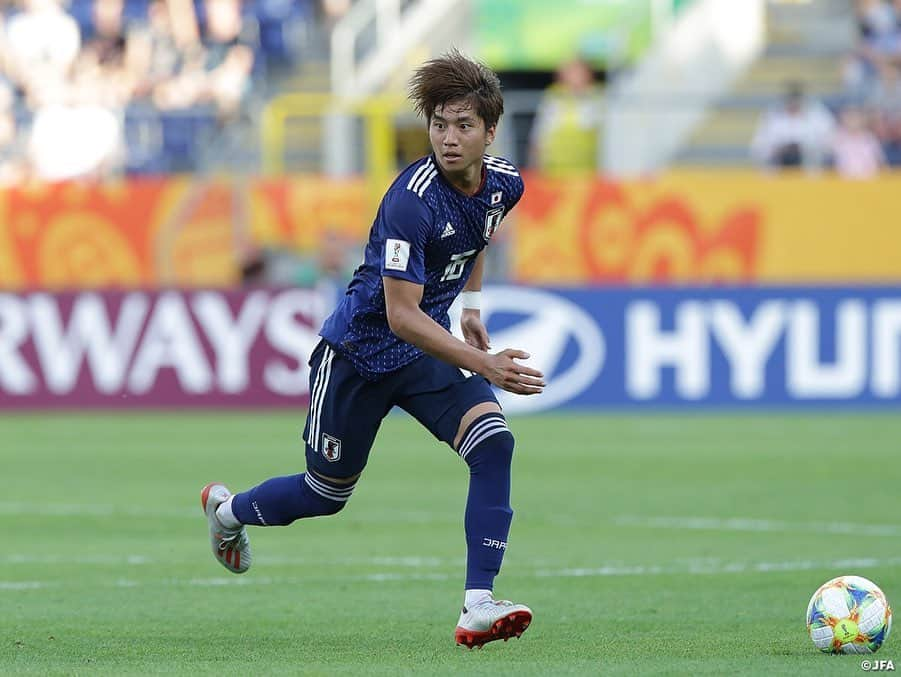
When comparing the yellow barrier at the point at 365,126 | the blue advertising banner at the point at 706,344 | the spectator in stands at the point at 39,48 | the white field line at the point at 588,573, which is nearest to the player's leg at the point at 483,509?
the white field line at the point at 588,573

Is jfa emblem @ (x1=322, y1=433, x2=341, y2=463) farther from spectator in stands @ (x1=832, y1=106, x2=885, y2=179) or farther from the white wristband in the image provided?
spectator in stands @ (x1=832, y1=106, x2=885, y2=179)

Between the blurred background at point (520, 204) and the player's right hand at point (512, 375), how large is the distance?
1219 cm

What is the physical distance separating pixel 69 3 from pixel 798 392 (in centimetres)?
1219

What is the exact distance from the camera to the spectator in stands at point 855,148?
73.0ft

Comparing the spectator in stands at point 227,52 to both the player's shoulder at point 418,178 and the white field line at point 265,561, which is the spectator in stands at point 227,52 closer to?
the white field line at point 265,561

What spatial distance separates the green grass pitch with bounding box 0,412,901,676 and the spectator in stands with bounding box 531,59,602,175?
16.7 feet

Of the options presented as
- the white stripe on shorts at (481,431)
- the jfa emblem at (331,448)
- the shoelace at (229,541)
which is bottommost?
the shoelace at (229,541)

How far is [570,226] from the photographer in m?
22.1

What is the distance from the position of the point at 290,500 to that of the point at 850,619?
2.40 m

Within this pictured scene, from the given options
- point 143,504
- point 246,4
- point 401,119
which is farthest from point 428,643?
point 246,4

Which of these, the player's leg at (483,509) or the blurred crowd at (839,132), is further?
the blurred crowd at (839,132)

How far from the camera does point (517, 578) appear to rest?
912cm

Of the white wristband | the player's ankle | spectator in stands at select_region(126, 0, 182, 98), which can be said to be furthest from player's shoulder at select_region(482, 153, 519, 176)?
spectator in stands at select_region(126, 0, 182, 98)

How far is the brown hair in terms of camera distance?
6.85 metres
